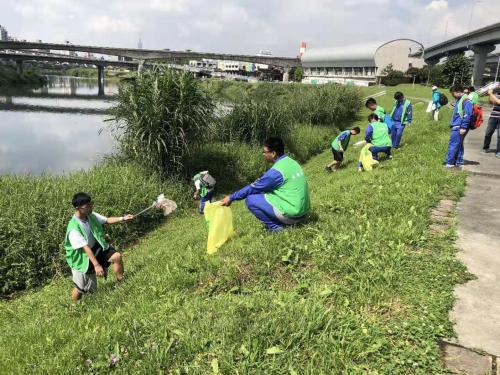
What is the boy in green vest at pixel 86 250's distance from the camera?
4.92 metres

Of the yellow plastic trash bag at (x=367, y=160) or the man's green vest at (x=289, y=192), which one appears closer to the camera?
the man's green vest at (x=289, y=192)

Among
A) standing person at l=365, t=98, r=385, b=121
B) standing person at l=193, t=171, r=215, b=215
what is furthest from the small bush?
standing person at l=365, t=98, r=385, b=121

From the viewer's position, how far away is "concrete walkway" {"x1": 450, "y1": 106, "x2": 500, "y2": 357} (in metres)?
3.15

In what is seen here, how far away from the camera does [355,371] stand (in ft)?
9.09

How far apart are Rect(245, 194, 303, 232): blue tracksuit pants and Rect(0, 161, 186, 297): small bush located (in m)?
3.87

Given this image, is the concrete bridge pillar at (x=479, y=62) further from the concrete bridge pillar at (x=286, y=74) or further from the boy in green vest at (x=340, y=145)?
the boy in green vest at (x=340, y=145)

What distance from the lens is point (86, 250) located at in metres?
4.92

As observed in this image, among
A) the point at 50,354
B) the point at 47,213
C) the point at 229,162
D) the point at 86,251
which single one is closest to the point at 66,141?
the point at 229,162

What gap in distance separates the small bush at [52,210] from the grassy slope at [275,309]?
1.12 metres

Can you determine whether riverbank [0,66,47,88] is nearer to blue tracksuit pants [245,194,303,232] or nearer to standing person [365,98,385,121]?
standing person [365,98,385,121]

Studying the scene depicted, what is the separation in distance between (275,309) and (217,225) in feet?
A: 6.15

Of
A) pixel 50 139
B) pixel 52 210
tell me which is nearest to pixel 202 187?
pixel 52 210

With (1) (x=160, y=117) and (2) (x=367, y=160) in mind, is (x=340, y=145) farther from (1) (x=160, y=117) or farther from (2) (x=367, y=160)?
(1) (x=160, y=117)

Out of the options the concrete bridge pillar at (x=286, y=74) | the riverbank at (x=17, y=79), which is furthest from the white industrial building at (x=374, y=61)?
the riverbank at (x=17, y=79)
